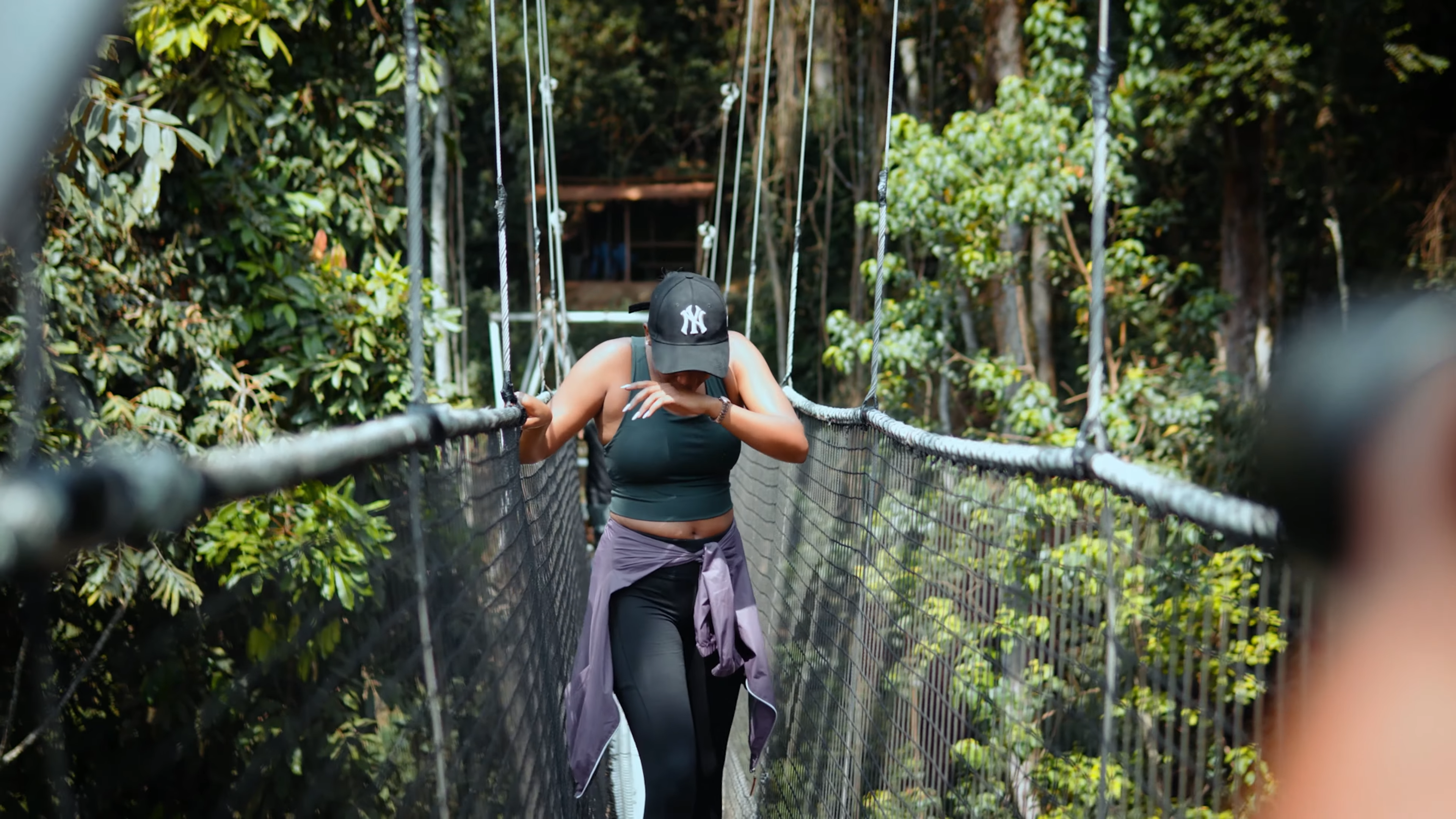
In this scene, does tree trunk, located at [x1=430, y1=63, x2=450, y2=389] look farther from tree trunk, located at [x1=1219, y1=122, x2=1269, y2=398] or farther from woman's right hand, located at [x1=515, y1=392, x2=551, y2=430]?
tree trunk, located at [x1=1219, y1=122, x2=1269, y2=398]

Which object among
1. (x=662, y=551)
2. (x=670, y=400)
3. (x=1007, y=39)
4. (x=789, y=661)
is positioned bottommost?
(x=789, y=661)

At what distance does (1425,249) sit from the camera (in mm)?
6273

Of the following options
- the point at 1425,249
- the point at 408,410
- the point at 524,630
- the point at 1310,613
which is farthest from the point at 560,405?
the point at 1425,249

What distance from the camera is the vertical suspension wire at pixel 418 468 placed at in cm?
113

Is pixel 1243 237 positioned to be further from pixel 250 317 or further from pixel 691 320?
pixel 691 320

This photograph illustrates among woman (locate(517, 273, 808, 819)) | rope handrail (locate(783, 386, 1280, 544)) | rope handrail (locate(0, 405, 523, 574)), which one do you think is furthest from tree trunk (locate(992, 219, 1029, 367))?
rope handrail (locate(0, 405, 523, 574))

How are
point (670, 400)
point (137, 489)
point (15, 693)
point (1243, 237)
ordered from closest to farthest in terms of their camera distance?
point (137, 489), point (15, 693), point (670, 400), point (1243, 237)

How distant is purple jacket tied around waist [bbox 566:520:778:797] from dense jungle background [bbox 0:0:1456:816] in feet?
1.27

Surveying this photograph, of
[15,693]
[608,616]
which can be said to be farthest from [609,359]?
[15,693]

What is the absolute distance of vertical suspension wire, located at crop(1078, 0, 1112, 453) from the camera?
1123 mm

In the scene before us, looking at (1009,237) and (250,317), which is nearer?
(250,317)

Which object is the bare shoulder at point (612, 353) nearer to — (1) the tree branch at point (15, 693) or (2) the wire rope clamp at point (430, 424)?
(2) the wire rope clamp at point (430, 424)

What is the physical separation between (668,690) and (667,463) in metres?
0.35

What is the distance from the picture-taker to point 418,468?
44.6 inches
